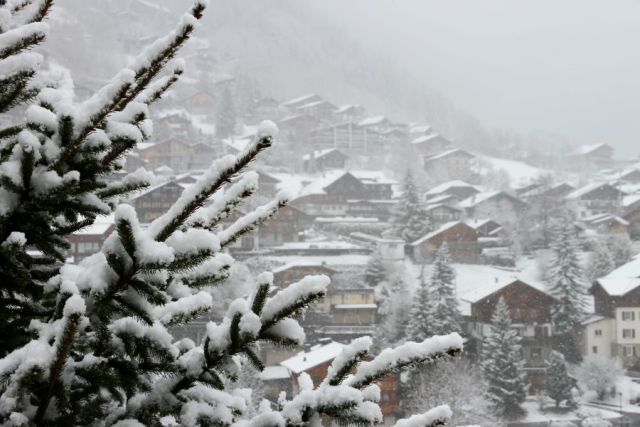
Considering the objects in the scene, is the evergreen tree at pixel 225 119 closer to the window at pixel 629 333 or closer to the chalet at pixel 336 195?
the chalet at pixel 336 195

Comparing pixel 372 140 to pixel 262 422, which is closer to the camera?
pixel 262 422

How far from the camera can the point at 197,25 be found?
1.41 meters

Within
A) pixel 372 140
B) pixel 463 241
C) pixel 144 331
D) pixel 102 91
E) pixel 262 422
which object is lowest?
pixel 262 422

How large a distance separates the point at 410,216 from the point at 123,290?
140 feet

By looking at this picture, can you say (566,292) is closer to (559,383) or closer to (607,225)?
(559,383)

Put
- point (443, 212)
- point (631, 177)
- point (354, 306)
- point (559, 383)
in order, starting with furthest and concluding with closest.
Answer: point (631, 177) → point (443, 212) → point (354, 306) → point (559, 383)

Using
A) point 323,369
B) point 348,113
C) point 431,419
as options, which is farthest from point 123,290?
point 348,113

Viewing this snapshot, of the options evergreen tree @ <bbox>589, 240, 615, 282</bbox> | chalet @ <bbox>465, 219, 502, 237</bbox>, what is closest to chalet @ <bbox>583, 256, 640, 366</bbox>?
evergreen tree @ <bbox>589, 240, 615, 282</bbox>

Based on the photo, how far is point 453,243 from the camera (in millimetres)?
40906

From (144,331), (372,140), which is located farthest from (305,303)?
(372,140)

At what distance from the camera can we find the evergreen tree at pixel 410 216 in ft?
141

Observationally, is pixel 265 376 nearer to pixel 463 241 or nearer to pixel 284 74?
pixel 463 241

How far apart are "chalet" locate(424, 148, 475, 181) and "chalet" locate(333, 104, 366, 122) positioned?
15.6 meters

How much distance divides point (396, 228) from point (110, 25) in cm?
7441
